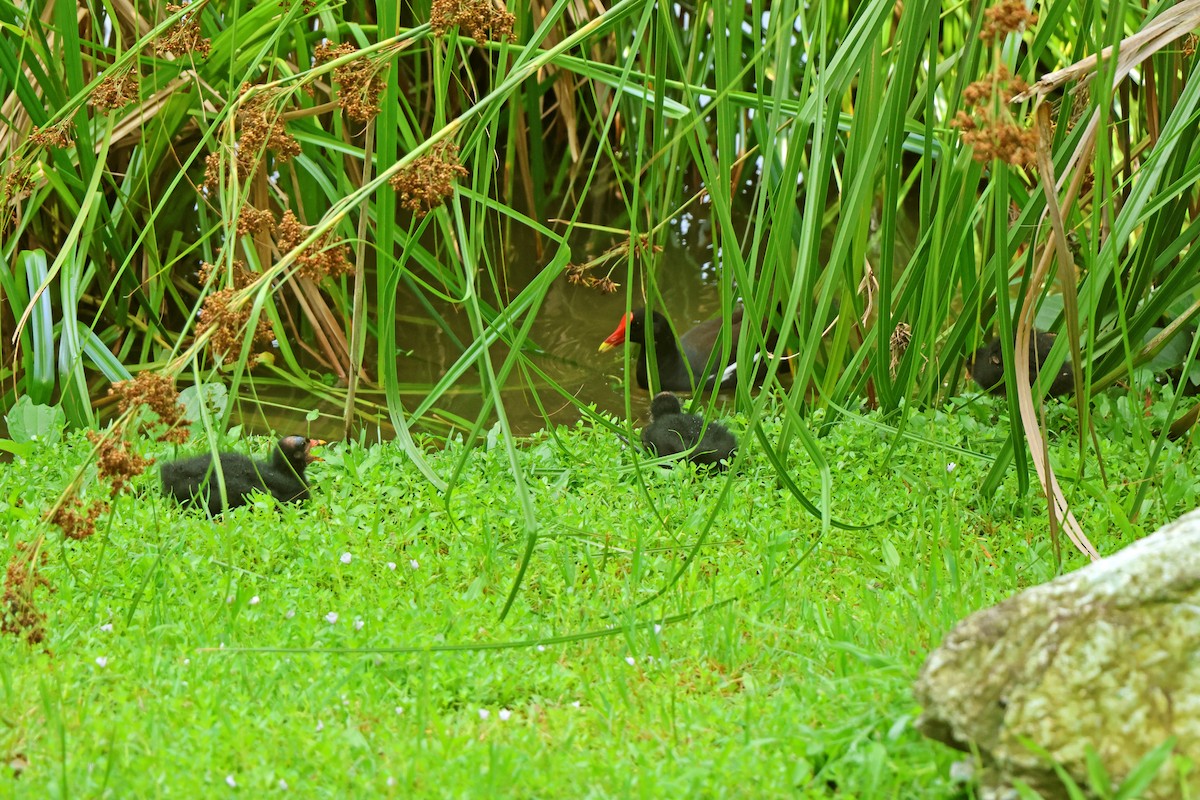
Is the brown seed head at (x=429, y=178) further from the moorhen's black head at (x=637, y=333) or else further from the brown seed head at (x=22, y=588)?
the moorhen's black head at (x=637, y=333)

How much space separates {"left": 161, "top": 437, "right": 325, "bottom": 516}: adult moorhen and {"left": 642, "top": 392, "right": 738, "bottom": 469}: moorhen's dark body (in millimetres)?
1153

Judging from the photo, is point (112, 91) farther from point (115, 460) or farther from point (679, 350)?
point (679, 350)

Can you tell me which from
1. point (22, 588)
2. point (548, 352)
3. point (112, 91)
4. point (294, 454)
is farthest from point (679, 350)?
point (22, 588)

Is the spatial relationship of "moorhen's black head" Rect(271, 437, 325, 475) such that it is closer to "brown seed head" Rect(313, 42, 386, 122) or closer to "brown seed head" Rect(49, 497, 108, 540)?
"brown seed head" Rect(313, 42, 386, 122)

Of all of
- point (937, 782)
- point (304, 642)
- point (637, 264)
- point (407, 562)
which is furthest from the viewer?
point (637, 264)

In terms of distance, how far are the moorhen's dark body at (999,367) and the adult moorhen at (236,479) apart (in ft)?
8.06

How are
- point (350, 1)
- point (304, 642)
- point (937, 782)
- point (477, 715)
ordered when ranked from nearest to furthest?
1. point (937, 782)
2. point (477, 715)
3. point (304, 642)
4. point (350, 1)

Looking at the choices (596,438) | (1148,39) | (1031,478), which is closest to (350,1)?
(596,438)

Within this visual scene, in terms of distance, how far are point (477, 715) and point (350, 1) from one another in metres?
4.34

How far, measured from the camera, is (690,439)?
14.1ft

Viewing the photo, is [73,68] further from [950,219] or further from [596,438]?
[950,219]

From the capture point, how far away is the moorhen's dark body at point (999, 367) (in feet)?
15.6

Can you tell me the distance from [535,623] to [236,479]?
140cm

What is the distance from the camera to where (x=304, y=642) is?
2789mm
